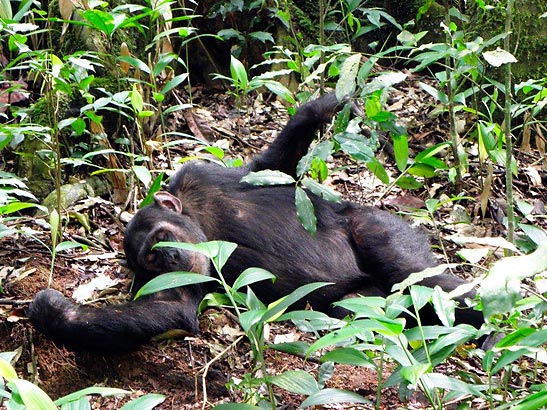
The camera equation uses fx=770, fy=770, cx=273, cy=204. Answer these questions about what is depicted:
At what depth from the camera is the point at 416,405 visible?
154 inches

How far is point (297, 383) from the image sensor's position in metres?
3.10

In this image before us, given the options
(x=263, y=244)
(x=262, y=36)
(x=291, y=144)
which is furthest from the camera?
(x=262, y=36)

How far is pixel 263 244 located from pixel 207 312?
61 cm

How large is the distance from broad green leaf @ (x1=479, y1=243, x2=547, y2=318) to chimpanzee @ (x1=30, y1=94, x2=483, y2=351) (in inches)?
106

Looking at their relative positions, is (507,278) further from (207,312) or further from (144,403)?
(207,312)

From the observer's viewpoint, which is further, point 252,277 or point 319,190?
point 319,190

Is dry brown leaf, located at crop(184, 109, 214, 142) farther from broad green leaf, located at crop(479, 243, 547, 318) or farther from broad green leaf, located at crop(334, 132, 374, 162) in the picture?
broad green leaf, located at crop(479, 243, 547, 318)

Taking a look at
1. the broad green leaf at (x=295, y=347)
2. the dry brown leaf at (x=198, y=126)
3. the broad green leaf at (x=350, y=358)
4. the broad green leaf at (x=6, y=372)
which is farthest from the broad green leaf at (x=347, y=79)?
the dry brown leaf at (x=198, y=126)

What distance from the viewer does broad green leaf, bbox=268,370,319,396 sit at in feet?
10.1

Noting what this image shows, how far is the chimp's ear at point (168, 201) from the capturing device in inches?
206

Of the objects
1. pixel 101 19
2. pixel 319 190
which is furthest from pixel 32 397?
pixel 101 19

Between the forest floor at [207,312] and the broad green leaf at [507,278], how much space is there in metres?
1.68

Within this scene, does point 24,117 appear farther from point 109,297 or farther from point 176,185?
point 109,297

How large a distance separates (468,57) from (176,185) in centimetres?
220
